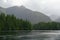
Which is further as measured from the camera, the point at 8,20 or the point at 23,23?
the point at 23,23

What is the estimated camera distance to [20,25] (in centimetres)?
16038

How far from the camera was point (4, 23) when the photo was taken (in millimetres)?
138375

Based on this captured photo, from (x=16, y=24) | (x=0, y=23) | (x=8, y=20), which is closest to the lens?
(x=0, y=23)

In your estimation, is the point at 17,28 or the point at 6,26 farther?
Result: the point at 17,28

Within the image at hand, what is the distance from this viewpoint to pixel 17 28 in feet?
518

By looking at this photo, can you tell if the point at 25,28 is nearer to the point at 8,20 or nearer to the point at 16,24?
the point at 16,24

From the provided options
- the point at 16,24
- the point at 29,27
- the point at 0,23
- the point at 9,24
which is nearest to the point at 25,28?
the point at 29,27

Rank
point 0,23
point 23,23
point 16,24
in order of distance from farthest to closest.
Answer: point 23,23, point 16,24, point 0,23

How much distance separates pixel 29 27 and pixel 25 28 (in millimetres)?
4470

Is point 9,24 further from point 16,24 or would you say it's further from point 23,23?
point 23,23

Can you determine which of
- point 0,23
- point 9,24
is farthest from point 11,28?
point 0,23

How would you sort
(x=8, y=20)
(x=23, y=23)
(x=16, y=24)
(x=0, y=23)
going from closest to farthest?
(x=0, y=23)
(x=8, y=20)
(x=16, y=24)
(x=23, y=23)

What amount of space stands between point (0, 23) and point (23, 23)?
3520cm

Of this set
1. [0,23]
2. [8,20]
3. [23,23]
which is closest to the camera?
[0,23]
